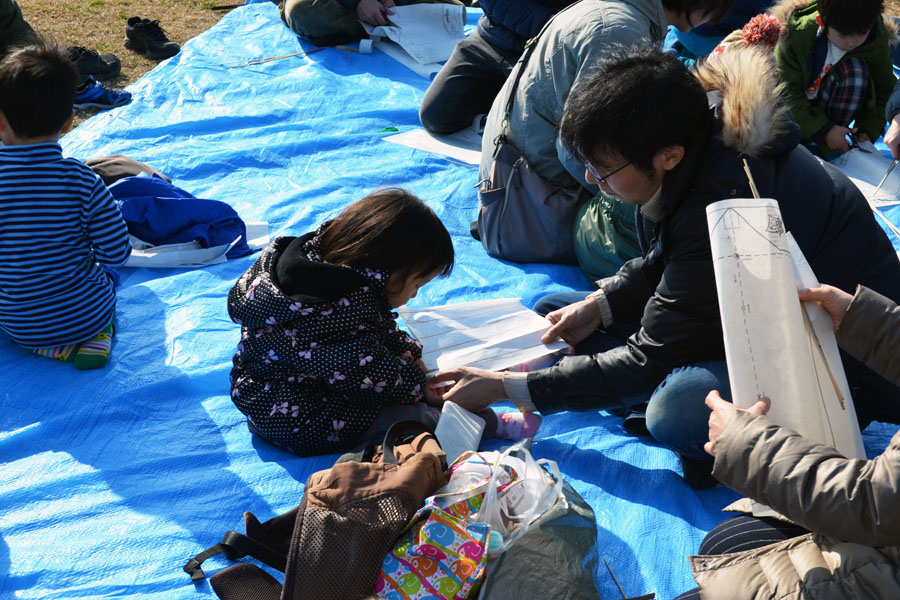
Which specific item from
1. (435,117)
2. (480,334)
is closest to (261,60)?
(435,117)

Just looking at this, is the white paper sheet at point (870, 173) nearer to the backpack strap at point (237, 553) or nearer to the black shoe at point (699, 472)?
the black shoe at point (699, 472)

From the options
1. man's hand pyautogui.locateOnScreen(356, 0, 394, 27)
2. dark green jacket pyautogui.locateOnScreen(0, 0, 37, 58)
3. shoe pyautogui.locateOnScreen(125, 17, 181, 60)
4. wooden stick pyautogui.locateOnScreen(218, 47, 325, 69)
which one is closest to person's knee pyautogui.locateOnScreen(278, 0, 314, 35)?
wooden stick pyautogui.locateOnScreen(218, 47, 325, 69)

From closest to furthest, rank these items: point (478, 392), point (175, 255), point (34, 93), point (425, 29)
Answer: point (478, 392) < point (34, 93) < point (175, 255) < point (425, 29)

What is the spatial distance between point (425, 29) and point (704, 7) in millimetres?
2549

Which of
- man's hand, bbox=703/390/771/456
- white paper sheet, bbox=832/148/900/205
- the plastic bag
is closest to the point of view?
man's hand, bbox=703/390/771/456

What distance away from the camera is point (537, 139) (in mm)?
2893

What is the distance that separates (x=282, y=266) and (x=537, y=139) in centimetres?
128

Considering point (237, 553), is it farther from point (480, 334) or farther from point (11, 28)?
A: point (11, 28)

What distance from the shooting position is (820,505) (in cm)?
119

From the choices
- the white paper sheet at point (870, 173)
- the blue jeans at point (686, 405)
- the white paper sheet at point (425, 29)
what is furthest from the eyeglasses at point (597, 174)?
the white paper sheet at point (425, 29)

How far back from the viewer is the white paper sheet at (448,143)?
377 centimetres

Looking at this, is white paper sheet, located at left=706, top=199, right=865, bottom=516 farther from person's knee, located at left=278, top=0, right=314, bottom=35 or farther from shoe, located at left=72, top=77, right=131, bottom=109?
person's knee, located at left=278, top=0, right=314, bottom=35

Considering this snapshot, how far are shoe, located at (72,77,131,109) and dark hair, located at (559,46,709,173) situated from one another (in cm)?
332

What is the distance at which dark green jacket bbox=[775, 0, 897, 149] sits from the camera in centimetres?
366
